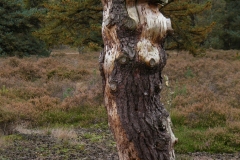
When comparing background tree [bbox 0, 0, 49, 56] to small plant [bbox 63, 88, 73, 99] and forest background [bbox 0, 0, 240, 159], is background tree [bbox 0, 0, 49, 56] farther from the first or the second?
small plant [bbox 63, 88, 73, 99]

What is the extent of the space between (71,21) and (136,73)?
820 cm

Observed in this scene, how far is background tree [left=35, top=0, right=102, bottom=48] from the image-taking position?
1080 cm

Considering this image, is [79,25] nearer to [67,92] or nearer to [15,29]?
[67,92]

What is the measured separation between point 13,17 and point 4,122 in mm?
13650

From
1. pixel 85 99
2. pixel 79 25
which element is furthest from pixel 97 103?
pixel 79 25

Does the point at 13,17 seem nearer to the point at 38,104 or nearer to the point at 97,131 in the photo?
the point at 38,104

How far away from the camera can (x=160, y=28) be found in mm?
3582

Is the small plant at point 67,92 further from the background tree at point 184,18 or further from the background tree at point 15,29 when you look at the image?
the background tree at point 15,29

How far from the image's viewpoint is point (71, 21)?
1129 centimetres

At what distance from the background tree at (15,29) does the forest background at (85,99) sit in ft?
12.7

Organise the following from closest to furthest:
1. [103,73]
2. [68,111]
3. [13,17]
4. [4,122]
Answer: [103,73] → [4,122] → [68,111] → [13,17]

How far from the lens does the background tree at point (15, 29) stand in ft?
63.9

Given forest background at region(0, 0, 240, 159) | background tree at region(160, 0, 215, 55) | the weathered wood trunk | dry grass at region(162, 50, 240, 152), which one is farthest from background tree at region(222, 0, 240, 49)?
the weathered wood trunk

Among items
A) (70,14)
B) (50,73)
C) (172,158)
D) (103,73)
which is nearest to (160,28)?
(103,73)
